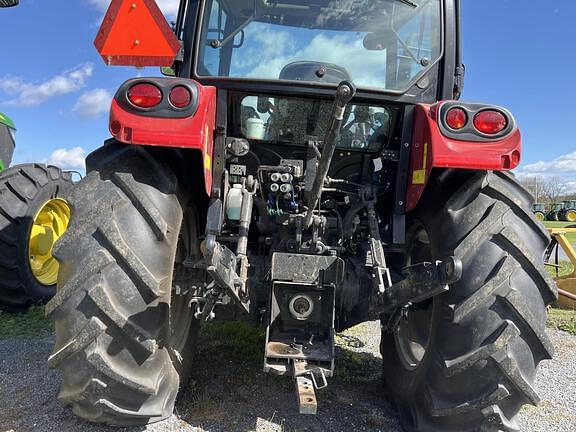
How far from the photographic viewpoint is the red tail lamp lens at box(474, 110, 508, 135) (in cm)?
219

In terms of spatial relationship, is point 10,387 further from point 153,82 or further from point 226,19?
point 226,19

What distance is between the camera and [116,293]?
6.43ft

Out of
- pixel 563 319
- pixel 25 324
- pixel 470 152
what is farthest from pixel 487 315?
pixel 563 319

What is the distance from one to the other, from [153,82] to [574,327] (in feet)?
16.2

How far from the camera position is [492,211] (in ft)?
7.08

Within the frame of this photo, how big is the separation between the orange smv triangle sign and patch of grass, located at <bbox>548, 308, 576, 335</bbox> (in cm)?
478

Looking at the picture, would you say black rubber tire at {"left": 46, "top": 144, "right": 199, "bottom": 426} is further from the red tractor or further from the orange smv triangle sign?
the orange smv triangle sign

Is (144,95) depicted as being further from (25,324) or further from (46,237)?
(46,237)

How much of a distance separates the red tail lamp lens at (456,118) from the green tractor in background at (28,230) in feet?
10.8

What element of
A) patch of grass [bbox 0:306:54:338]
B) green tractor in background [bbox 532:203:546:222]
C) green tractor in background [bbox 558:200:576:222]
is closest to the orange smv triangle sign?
green tractor in background [bbox 532:203:546:222]

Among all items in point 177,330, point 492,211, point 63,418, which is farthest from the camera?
point 177,330

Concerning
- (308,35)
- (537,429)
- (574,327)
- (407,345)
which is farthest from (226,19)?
(574,327)

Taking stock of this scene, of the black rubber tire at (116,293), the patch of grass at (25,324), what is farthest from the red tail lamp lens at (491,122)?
the patch of grass at (25,324)

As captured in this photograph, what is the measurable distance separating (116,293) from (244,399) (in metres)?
1.21
